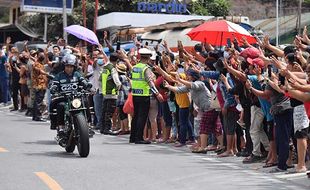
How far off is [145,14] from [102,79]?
24.2m

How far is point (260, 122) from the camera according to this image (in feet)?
39.4

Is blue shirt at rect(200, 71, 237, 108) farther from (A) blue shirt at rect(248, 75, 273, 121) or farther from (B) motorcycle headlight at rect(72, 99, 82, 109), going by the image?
(B) motorcycle headlight at rect(72, 99, 82, 109)

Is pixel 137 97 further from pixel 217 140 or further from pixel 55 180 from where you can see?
pixel 55 180

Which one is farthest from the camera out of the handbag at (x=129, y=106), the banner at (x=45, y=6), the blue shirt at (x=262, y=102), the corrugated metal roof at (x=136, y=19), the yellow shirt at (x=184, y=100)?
the corrugated metal roof at (x=136, y=19)

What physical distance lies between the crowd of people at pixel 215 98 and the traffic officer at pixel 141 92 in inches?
0.8

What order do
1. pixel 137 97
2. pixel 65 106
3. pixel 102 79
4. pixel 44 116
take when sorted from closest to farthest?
pixel 65 106, pixel 137 97, pixel 102 79, pixel 44 116

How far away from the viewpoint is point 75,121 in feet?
40.0

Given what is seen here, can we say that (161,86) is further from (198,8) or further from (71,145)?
(198,8)

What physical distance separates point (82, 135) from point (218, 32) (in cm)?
447

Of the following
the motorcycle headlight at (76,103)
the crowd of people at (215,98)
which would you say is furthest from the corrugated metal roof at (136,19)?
the motorcycle headlight at (76,103)

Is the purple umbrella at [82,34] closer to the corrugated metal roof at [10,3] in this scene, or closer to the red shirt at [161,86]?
the red shirt at [161,86]

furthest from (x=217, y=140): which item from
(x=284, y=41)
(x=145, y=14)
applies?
(x=145, y=14)

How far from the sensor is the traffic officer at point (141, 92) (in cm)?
1473

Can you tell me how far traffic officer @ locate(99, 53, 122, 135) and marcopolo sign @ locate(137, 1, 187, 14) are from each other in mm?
26637
